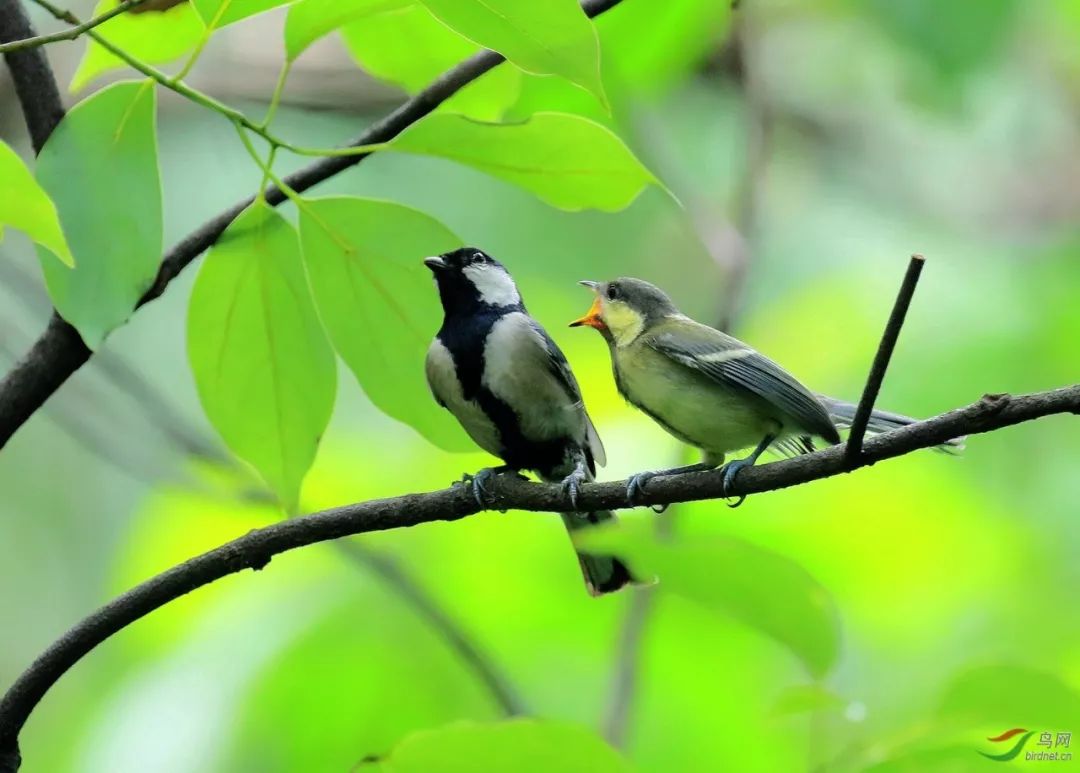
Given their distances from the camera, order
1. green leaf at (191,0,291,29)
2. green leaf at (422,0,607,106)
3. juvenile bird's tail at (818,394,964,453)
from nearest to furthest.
Answer: green leaf at (422,0,607,106)
green leaf at (191,0,291,29)
juvenile bird's tail at (818,394,964,453)

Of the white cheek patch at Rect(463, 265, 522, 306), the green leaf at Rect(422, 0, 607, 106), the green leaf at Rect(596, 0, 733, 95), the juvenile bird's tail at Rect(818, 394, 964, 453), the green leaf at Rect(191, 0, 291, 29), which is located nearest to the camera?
the green leaf at Rect(422, 0, 607, 106)

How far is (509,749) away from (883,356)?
1.16 feet

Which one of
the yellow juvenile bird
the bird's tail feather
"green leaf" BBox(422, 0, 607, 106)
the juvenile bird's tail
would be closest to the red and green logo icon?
the juvenile bird's tail

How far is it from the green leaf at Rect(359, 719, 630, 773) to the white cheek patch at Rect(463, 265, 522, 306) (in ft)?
3.67

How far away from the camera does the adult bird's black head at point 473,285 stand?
1.74m

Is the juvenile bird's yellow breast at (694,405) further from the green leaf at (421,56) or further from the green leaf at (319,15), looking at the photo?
the green leaf at (319,15)

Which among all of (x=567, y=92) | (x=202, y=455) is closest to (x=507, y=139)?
(x=567, y=92)

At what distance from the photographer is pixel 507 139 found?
103cm

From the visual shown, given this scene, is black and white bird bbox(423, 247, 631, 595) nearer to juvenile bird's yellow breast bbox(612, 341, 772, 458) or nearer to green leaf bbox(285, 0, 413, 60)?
juvenile bird's yellow breast bbox(612, 341, 772, 458)

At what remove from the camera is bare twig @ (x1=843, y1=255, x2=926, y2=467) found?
0.79 metres

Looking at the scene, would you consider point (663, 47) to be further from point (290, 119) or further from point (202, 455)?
point (290, 119)

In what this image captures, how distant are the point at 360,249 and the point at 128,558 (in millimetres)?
1475

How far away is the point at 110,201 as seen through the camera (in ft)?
3.37

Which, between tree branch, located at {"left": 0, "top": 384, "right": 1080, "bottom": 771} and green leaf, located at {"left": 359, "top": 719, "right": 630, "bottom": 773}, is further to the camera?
tree branch, located at {"left": 0, "top": 384, "right": 1080, "bottom": 771}
